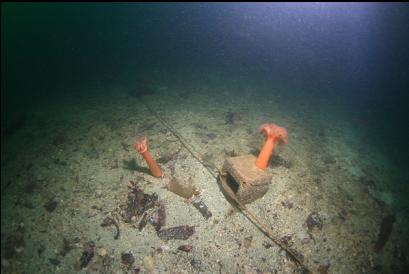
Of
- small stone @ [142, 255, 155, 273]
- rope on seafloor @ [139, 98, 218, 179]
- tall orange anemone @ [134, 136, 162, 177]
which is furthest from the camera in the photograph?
rope on seafloor @ [139, 98, 218, 179]

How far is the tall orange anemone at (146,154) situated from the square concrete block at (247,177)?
3.88ft

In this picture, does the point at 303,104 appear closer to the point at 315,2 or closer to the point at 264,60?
the point at 264,60

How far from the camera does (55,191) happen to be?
4559 millimetres

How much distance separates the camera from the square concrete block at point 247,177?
3.59 m

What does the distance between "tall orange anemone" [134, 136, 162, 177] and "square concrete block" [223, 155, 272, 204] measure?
46.5 inches

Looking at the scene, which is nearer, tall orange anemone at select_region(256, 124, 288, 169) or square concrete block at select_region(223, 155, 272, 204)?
square concrete block at select_region(223, 155, 272, 204)

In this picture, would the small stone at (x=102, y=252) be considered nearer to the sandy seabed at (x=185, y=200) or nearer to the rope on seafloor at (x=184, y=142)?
the sandy seabed at (x=185, y=200)

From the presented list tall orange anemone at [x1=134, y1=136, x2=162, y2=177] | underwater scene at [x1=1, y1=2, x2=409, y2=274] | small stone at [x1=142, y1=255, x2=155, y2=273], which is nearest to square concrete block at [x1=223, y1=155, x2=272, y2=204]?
underwater scene at [x1=1, y1=2, x2=409, y2=274]

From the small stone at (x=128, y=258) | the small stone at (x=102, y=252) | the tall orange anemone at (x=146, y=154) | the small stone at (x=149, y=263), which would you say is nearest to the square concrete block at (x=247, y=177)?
the tall orange anemone at (x=146, y=154)

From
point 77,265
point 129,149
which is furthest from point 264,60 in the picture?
point 77,265

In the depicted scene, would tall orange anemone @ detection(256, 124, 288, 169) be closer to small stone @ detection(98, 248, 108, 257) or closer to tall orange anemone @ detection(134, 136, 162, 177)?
tall orange anemone @ detection(134, 136, 162, 177)

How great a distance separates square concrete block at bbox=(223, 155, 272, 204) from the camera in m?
3.59

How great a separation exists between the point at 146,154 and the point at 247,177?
1591 mm

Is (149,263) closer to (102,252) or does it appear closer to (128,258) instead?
(128,258)
